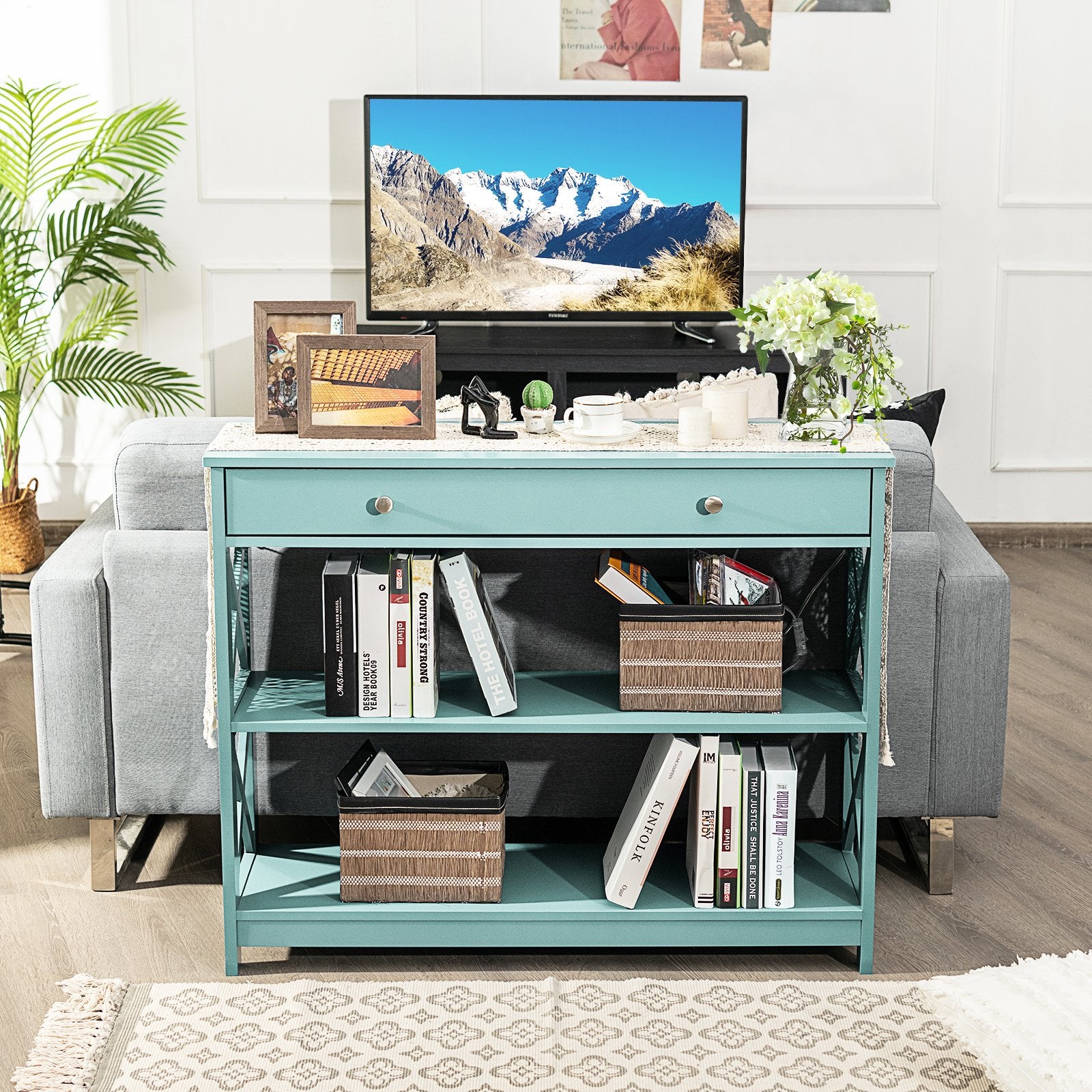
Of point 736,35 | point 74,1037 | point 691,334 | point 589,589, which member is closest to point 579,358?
point 691,334

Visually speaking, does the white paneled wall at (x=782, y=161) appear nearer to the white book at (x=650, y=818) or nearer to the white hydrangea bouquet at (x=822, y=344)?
the white hydrangea bouquet at (x=822, y=344)

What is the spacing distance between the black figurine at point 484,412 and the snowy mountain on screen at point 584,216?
8.76ft

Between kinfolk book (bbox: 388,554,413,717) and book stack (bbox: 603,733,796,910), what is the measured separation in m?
0.42

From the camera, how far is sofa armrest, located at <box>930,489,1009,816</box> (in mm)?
2301

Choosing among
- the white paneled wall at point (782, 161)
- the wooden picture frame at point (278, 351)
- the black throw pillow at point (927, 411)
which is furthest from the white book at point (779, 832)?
the white paneled wall at point (782, 161)

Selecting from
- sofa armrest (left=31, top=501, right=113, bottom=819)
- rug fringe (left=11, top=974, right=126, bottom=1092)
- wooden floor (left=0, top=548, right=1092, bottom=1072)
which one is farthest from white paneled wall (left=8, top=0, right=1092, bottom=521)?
rug fringe (left=11, top=974, right=126, bottom=1092)

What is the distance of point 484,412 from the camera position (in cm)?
213

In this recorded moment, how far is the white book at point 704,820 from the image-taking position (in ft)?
6.97

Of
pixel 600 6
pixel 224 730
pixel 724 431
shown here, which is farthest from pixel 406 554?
pixel 600 6

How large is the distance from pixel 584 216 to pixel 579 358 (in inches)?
24.4

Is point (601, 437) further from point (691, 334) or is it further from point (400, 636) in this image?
point (691, 334)

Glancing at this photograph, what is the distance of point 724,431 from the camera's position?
2139 millimetres

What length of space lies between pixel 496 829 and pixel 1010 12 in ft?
12.5

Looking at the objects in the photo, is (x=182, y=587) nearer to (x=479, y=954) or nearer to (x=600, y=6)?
(x=479, y=954)
